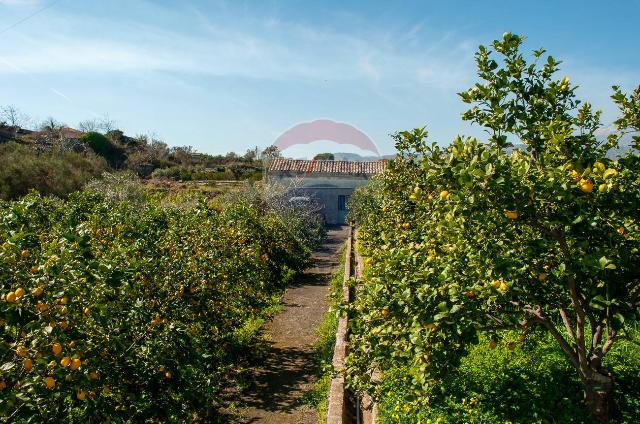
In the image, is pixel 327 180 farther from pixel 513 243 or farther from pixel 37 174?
pixel 513 243

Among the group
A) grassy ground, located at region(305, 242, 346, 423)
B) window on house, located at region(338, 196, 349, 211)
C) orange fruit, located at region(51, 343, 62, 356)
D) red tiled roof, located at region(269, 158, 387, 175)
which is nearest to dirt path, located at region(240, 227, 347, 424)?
grassy ground, located at region(305, 242, 346, 423)

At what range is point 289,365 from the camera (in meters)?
8.38

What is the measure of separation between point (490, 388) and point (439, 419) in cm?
87

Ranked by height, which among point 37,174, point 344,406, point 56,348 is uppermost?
point 37,174

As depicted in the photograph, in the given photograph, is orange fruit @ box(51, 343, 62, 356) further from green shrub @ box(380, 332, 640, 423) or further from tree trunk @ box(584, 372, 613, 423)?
tree trunk @ box(584, 372, 613, 423)

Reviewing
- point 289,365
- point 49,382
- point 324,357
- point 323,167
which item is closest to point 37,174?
point 323,167

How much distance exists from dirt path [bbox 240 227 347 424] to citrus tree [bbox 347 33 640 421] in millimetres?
2834

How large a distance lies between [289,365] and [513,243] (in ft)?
19.2

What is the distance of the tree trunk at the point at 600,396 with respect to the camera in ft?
13.2

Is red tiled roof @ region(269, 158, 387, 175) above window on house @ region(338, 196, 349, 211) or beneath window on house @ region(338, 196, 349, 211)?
above

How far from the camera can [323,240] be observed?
24203 mm

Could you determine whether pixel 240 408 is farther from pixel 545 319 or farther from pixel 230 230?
pixel 545 319

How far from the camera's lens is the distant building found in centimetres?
3344

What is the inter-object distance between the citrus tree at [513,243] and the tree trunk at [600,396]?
1 centimetres
